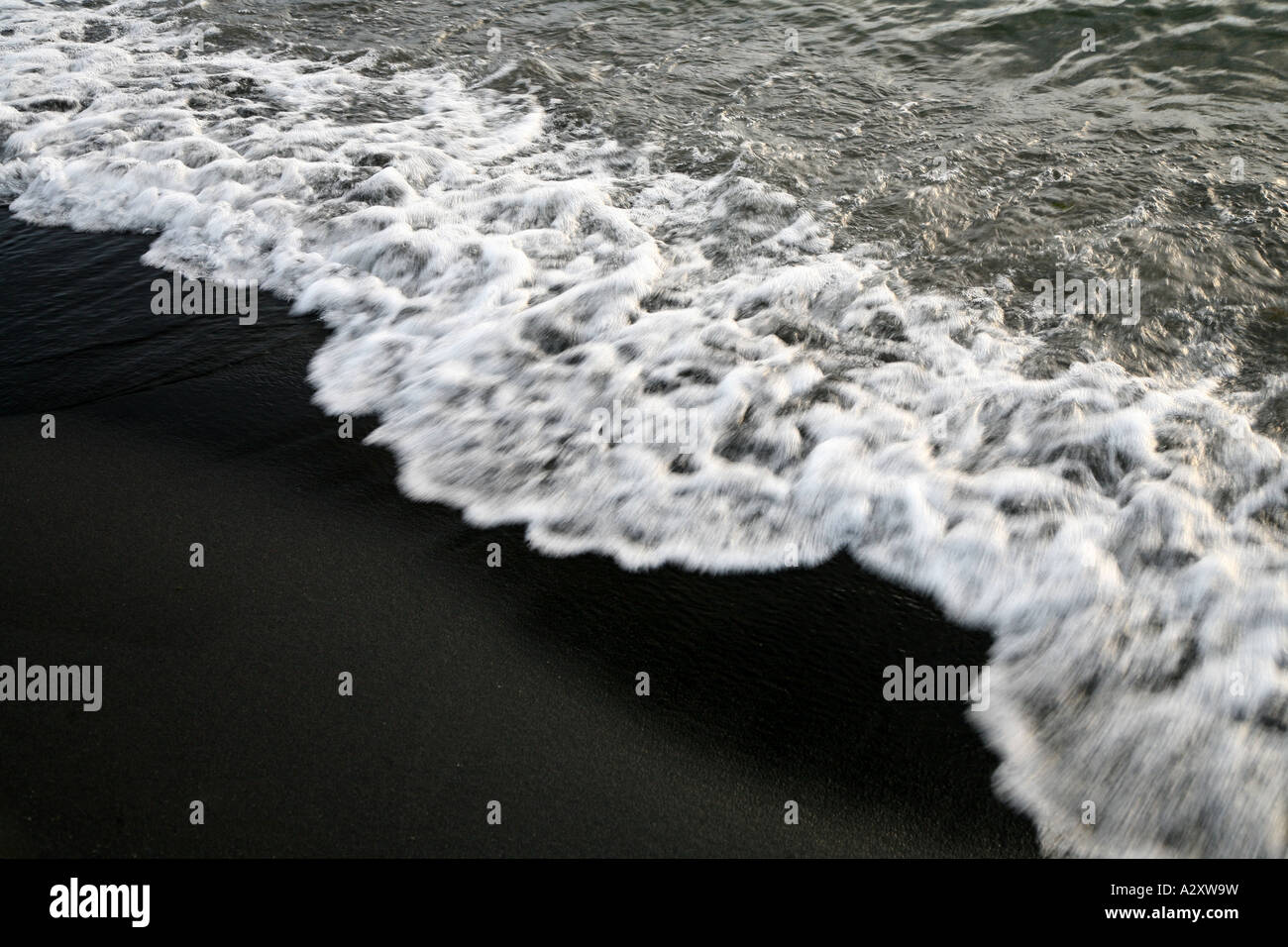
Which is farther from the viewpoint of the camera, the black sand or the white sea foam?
the white sea foam

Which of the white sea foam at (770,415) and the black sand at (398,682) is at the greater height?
the white sea foam at (770,415)

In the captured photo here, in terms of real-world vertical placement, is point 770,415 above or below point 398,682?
above

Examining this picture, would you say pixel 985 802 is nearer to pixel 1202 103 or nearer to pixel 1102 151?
pixel 1102 151

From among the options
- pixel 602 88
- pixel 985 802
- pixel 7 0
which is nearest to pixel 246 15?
pixel 7 0

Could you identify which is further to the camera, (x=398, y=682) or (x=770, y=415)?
(x=770, y=415)

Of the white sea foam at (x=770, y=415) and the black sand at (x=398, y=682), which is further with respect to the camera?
the white sea foam at (x=770, y=415)
